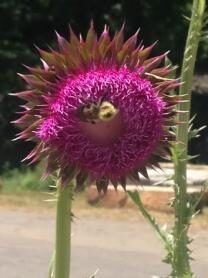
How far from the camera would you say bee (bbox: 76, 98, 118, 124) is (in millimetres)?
1202

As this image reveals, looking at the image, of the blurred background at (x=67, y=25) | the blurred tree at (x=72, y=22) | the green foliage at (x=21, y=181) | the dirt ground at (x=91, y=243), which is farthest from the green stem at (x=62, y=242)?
the blurred tree at (x=72, y=22)

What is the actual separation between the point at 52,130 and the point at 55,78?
9 centimetres

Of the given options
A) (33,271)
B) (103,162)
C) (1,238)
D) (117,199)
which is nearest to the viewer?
(103,162)

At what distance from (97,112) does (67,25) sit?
16.6 meters

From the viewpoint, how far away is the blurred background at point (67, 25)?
56.3ft

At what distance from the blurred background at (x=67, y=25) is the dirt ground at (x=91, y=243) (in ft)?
15.8

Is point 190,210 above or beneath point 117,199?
above

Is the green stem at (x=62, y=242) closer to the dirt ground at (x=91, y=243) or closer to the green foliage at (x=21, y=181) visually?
the dirt ground at (x=91, y=243)

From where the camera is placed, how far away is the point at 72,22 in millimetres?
17656

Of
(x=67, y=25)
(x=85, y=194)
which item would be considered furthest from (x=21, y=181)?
(x=67, y=25)

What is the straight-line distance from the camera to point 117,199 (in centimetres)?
1248

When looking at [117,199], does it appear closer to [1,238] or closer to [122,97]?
[1,238]

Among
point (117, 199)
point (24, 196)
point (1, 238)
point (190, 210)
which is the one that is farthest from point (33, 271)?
point (190, 210)

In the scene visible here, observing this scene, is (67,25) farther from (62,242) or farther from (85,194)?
(62,242)
